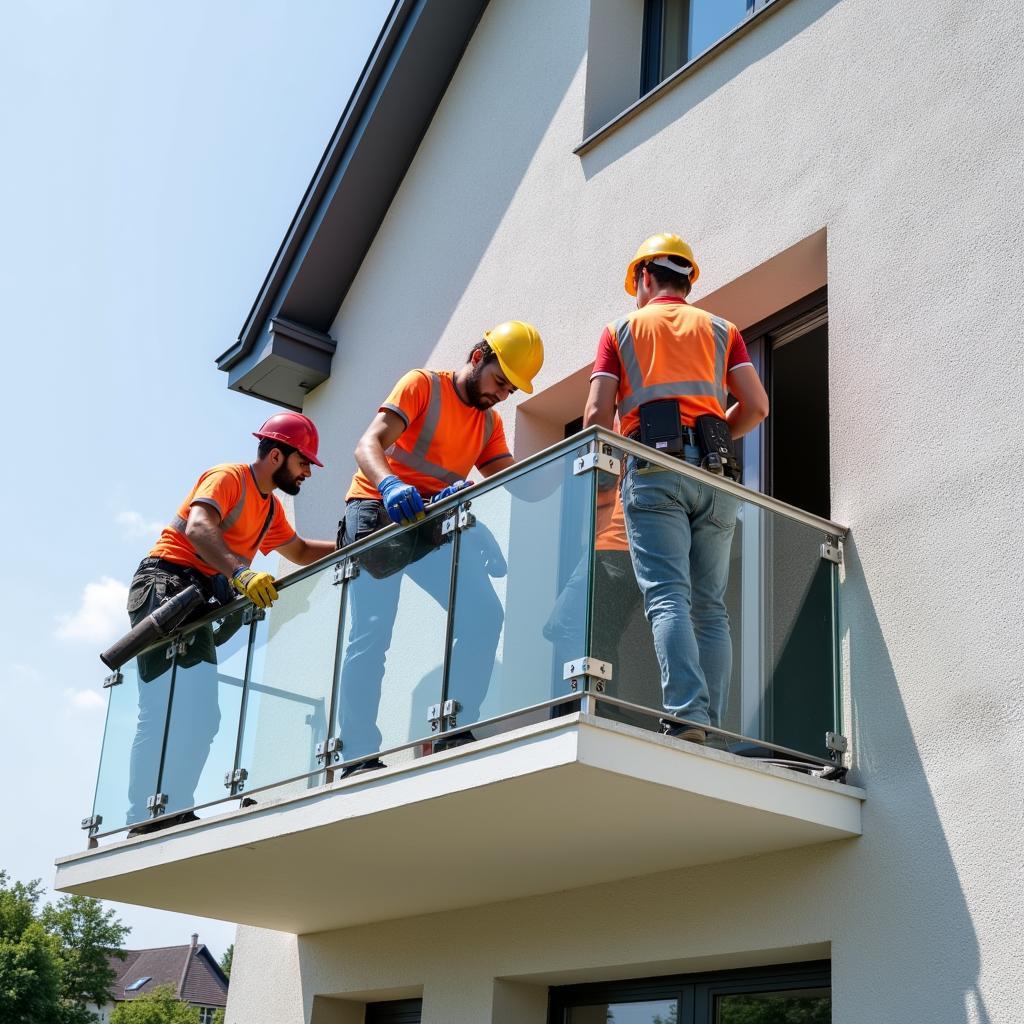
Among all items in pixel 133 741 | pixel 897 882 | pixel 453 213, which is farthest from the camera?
pixel 453 213

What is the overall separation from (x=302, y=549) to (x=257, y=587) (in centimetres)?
121

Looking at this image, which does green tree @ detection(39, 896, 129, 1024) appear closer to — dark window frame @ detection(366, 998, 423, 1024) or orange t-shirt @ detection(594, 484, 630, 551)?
dark window frame @ detection(366, 998, 423, 1024)

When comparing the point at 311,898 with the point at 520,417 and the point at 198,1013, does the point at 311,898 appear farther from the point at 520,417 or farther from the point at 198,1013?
the point at 198,1013

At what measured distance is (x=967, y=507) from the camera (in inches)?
218

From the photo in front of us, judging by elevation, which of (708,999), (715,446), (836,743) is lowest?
(708,999)

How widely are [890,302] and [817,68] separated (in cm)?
154

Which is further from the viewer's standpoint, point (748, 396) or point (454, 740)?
point (748, 396)

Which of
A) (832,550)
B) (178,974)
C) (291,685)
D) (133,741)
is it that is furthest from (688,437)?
(178,974)

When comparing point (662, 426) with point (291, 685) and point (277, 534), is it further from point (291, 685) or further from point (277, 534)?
point (277, 534)

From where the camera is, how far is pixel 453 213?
10.0 metres

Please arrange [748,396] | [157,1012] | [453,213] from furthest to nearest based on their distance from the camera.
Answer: [157,1012] < [453,213] < [748,396]

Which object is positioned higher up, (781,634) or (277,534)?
(277,534)

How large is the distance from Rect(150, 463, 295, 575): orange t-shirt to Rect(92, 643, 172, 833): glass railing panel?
54 cm

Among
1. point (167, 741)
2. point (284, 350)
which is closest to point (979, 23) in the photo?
point (167, 741)
